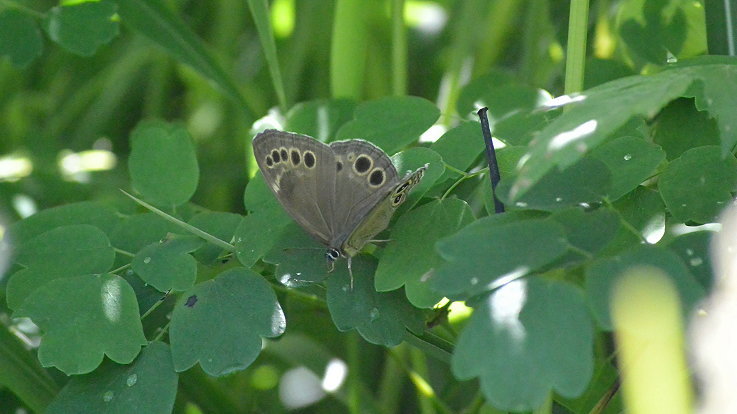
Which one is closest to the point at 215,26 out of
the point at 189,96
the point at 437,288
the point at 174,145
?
the point at 189,96

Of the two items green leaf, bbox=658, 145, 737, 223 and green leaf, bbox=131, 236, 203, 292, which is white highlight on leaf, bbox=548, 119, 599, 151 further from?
green leaf, bbox=131, 236, 203, 292

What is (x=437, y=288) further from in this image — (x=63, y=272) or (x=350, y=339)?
(x=350, y=339)

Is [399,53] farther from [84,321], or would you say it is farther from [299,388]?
[84,321]

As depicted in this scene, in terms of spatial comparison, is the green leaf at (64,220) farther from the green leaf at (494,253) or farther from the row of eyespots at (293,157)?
the green leaf at (494,253)

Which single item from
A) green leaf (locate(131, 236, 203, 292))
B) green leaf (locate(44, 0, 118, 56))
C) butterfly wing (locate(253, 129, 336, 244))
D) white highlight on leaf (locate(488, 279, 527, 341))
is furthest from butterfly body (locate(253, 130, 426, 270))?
green leaf (locate(44, 0, 118, 56))

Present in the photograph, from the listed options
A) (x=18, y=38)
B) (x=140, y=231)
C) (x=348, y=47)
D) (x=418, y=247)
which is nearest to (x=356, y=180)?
(x=418, y=247)

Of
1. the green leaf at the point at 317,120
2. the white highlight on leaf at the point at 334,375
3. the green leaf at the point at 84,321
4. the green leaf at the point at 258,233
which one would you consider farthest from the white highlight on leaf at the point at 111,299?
the white highlight on leaf at the point at 334,375
